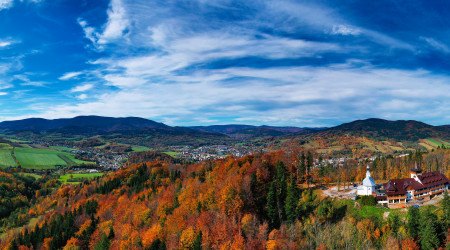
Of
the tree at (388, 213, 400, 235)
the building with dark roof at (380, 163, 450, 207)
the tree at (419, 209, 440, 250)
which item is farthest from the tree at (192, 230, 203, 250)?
the building with dark roof at (380, 163, 450, 207)

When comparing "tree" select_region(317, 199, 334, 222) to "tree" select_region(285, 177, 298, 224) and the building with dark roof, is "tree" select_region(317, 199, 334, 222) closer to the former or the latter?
"tree" select_region(285, 177, 298, 224)

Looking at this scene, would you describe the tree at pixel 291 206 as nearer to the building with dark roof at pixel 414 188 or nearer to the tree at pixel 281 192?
the tree at pixel 281 192

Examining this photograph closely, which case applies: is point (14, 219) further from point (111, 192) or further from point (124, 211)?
point (124, 211)

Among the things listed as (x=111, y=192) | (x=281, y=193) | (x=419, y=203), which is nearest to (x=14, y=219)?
(x=111, y=192)

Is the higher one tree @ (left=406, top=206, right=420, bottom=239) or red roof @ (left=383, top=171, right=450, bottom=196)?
red roof @ (left=383, top=171, right=450, bottom=196)

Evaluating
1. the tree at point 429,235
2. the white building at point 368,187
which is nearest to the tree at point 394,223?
the tree at point 429,235

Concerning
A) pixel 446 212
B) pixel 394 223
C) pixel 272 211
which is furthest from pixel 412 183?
pixel 272 211
